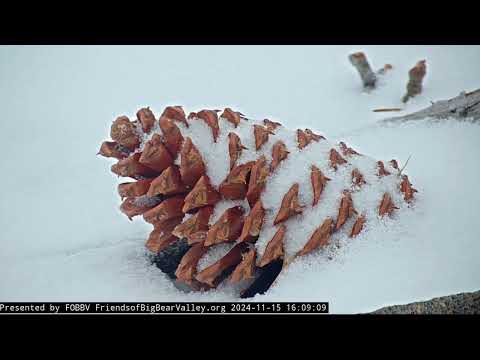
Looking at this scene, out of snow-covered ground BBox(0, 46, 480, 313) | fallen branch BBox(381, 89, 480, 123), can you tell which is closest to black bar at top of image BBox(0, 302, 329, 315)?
snow-covered ground BBox(0, 46, 480, 313)

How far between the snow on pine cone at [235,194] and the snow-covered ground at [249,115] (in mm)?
60

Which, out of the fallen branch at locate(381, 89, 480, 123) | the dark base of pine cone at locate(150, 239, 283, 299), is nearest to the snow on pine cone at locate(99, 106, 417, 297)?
the dark base of pine cone at locate(150, 239, 283, 299)

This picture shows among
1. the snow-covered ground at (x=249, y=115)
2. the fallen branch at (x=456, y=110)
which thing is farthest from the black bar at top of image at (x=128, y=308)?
the fallen branch at (x=456, y=110)

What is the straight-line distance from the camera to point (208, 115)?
1248mm

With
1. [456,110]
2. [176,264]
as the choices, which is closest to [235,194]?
[176,264]

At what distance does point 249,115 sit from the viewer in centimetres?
210

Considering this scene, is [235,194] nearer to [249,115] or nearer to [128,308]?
[128,308]

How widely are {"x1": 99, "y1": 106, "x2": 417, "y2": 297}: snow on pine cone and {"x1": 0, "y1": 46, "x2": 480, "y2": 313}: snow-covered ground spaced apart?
0.06 meters

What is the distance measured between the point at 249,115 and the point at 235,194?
38.1 inches

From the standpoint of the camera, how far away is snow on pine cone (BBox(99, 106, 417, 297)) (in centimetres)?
115

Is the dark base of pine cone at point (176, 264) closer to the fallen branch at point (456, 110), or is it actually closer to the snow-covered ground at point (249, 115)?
the snow-covered ground at point (249, 115)

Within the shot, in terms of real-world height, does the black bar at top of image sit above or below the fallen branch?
below

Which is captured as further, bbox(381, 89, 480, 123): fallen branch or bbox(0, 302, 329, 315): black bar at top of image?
bbox(381, 89, 480, 123): fallen branch

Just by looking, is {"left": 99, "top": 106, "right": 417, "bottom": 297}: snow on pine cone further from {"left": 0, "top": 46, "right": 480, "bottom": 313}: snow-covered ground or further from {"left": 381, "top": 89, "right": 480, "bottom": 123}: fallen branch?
{"left": 381, "top": 89, "right": 480, "bottom": 123}: fallen branch
